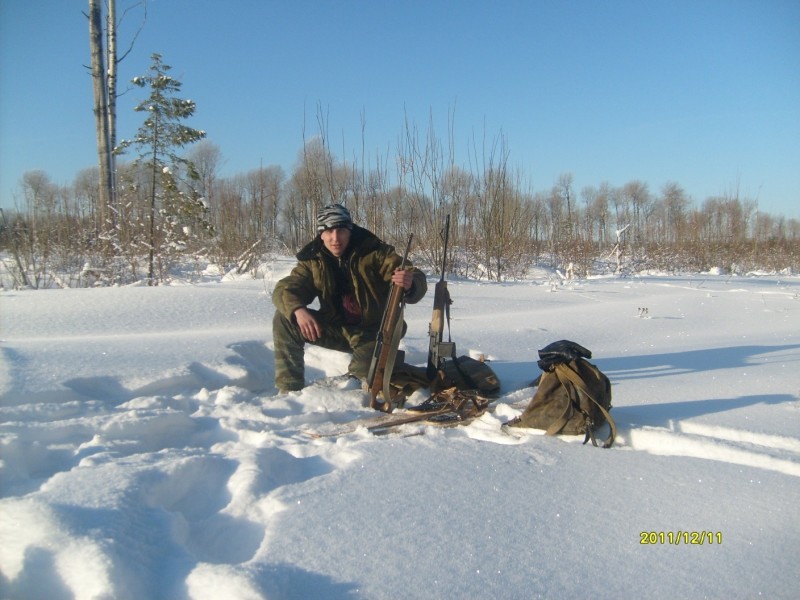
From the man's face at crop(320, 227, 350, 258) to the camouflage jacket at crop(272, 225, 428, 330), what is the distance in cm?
3

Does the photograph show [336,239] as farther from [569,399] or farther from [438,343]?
[569,399]

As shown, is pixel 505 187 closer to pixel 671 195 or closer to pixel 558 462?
pixel 558 462

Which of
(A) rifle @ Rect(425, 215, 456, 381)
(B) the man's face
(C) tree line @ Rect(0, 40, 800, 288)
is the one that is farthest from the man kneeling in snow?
(C) tree line @ Rect(0, 40, 800, 288)

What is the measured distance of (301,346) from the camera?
9.47 ft

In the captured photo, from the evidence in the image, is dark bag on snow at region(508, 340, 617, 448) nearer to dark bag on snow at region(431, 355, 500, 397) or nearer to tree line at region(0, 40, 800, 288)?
dark bag on snow at region(431, 355, 500, 397)

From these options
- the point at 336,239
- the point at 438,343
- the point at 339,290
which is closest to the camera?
the point at 438,343

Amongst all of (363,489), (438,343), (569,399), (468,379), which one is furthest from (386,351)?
(363,489)

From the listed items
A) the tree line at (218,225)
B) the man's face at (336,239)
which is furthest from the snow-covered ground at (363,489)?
the tree line at (218,225)

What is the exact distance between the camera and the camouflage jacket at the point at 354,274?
297cm

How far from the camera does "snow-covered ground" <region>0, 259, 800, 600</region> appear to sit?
1111 millimetres

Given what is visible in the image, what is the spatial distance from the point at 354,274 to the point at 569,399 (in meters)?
1.43

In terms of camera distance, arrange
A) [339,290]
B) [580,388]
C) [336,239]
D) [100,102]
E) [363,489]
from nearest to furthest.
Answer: [363,489]
[580,388]
[336,239]
[339,290]
[100,102]

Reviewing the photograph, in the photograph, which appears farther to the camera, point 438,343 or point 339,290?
point 339,290

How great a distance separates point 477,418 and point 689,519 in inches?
42.0
